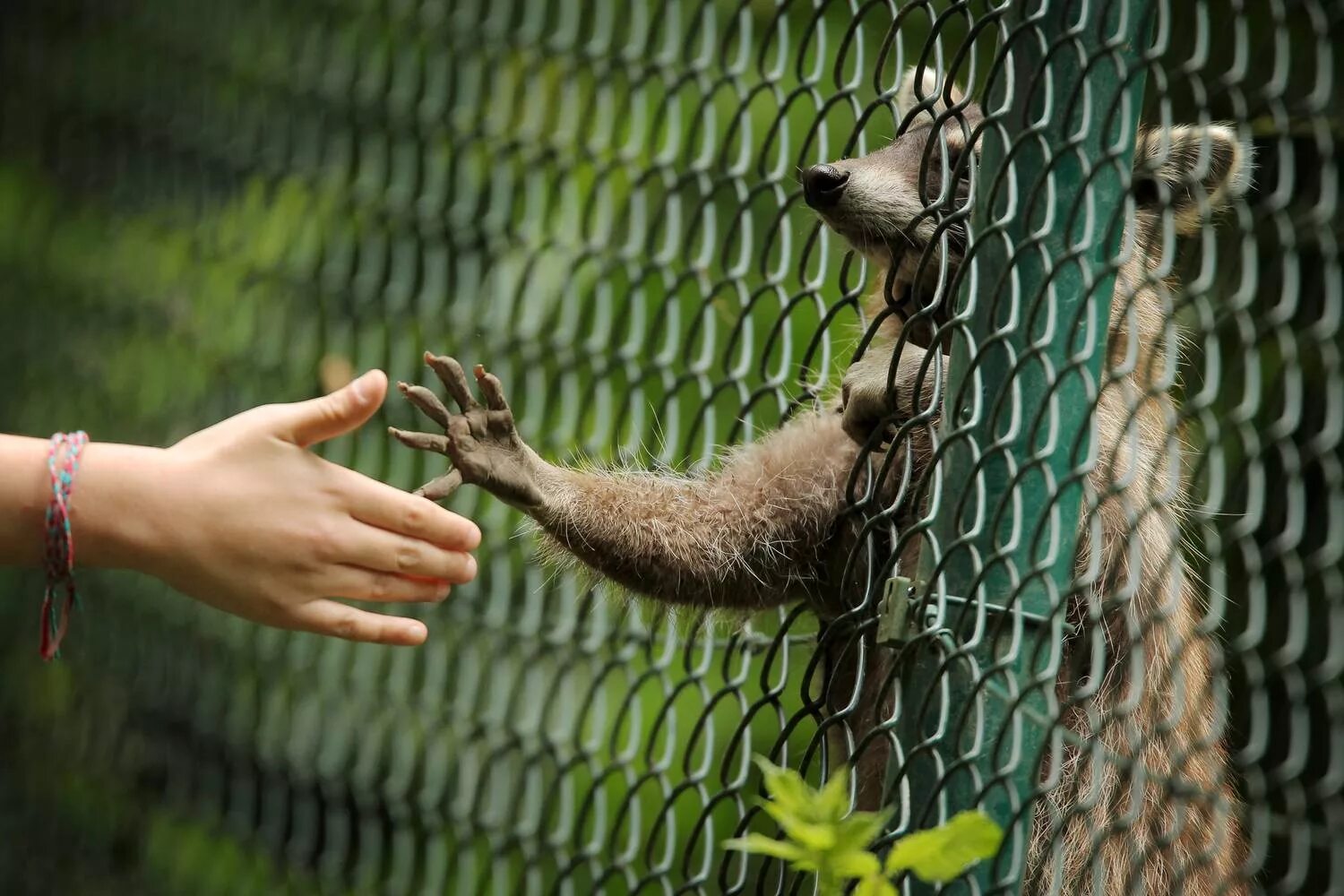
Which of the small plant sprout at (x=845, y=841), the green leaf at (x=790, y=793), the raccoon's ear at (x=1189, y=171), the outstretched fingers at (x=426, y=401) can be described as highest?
the raccoon's ear at (x=1189, y=171)

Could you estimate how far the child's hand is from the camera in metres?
2.23

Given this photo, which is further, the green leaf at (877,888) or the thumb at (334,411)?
the thumb at (334,411)

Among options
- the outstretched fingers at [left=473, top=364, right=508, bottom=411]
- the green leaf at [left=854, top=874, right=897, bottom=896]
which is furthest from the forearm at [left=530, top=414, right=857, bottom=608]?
the green leaf at [left=854, top=874, right=897, bottom=896]

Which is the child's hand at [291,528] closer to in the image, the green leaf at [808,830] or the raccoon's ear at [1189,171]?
the green leaf at [808,830]

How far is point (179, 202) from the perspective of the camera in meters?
5.01

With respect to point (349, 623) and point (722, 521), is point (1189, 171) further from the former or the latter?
point (349, 623)

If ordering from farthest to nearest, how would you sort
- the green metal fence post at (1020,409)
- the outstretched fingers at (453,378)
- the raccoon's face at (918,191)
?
the raccoon's face at (918,191), the outstretched fingers at (453,378), the green metal fence post at (1020,409)

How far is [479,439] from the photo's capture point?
278 centimetres

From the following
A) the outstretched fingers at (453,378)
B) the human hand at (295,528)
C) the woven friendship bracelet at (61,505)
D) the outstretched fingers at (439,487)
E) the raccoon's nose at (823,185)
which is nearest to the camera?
the human hand at (295,528)

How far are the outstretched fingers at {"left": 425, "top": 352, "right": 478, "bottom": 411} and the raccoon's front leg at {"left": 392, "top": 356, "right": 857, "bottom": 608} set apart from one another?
21cm

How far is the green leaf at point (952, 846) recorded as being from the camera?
1.47m

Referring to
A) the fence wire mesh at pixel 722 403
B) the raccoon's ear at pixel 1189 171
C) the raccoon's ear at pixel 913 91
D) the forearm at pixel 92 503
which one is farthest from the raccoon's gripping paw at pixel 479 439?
the raccoon's ear at pixel 1189 171

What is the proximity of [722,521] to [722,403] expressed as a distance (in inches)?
62.9

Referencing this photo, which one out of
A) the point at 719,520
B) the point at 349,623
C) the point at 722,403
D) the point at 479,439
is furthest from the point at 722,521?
the point at 722,403
